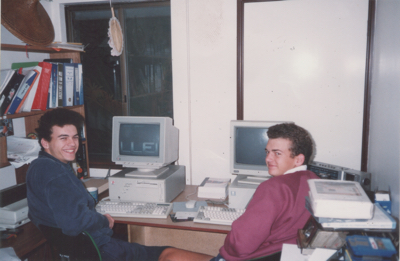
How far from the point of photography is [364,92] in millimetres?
2092

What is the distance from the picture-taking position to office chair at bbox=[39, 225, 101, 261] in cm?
139

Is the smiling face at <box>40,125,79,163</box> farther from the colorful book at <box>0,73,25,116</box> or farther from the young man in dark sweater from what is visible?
the colorful book at <box>0,73,25,116</box>

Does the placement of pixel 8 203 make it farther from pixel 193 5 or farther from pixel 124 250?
pixel 193 5

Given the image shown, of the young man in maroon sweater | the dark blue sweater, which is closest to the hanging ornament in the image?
the dark blue sweater

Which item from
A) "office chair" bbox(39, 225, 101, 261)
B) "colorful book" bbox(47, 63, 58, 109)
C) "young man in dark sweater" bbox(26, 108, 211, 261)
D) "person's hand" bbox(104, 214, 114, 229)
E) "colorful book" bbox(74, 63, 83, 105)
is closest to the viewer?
"office chair" bbox(39, 225, 101, 261)

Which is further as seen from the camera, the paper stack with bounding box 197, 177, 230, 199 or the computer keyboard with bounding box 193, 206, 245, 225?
the paper stack with bounding box 197, 177, 230, 199

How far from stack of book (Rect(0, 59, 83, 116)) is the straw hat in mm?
193

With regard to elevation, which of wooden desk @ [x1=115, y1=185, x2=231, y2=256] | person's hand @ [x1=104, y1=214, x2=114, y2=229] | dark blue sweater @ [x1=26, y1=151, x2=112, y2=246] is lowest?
wooden desk @ [x1=115, y1=185, x2=231, y2=256]

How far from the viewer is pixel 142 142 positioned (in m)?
2.15

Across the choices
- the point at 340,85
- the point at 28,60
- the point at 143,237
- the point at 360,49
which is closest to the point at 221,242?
the point at 143,237

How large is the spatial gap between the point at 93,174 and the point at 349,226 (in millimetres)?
2385

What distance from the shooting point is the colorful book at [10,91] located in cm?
193

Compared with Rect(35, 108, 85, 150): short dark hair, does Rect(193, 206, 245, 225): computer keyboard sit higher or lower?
lower

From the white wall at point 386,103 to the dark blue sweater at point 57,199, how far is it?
153cm
